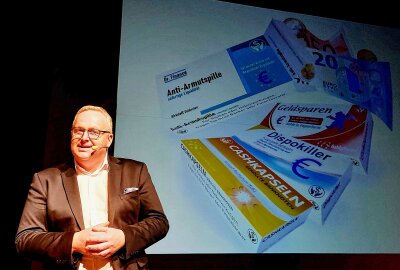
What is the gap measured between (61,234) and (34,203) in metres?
0.17

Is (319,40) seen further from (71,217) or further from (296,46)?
(71,217)

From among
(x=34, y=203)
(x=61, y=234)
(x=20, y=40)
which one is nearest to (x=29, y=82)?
(x=20, y=40)

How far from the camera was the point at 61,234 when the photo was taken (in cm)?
112

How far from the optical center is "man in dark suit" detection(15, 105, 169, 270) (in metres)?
1.10

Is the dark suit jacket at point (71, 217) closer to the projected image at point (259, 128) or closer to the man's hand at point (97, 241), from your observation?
the man's hand at point (97, 241)

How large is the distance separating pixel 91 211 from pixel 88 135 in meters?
0.27

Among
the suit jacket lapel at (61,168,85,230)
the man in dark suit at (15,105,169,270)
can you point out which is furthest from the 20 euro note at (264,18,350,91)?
the suit jacket lapel at (61,168,85,230)

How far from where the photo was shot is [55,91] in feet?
7.61

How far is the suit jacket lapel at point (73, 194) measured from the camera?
1176 mm

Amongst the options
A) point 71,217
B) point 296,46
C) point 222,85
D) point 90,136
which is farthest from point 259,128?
point 71,217

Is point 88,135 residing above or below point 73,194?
above

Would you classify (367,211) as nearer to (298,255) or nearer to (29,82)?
(298,255)

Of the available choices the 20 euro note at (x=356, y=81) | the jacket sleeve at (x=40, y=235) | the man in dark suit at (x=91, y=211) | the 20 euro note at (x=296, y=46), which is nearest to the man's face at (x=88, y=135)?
the man in dark suit at (x=91, y=211)

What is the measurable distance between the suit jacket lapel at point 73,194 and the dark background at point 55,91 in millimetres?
1066
